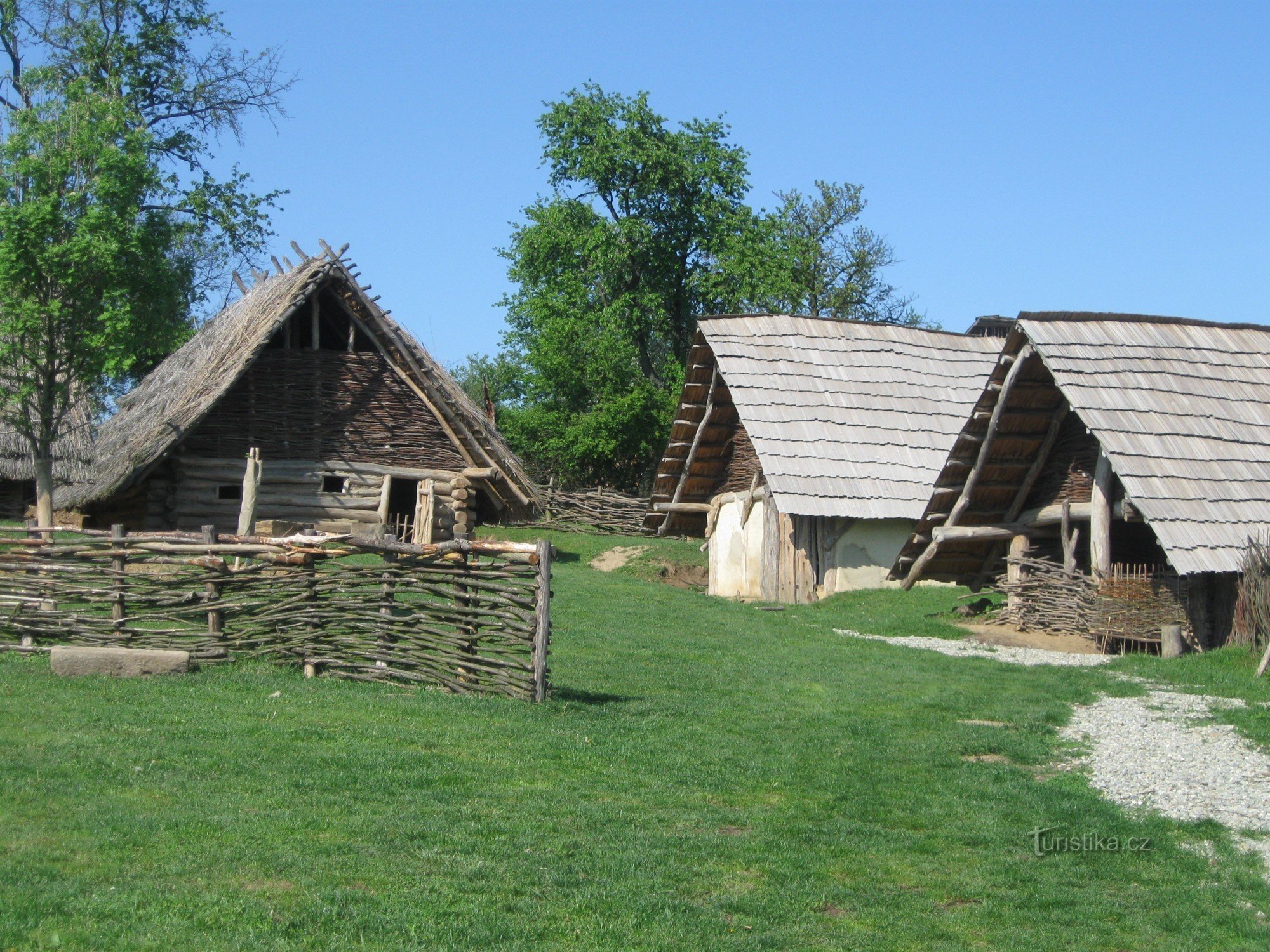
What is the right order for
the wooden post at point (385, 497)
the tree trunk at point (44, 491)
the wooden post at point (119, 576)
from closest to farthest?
the wooden post at point (119, 576) < the tree trunk at point (44, 491) < the wooden post at point (385, 497)

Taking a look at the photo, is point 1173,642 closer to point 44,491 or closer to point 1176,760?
point 1176,760

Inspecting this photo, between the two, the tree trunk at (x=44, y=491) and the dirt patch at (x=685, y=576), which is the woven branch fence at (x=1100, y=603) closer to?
Result: the dirt patch at (x=685, y=576)

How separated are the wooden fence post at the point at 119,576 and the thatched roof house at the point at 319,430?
8.70 metres

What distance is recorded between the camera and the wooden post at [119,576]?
11852mm

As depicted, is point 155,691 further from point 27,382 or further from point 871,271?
point 871,271

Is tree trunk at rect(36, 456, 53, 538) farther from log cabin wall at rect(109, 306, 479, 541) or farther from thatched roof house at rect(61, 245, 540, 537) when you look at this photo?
log cabin wall at rect(109, 306, 479, 541)

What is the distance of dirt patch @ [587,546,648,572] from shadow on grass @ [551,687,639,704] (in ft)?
46.5

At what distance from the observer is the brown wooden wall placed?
2134cm

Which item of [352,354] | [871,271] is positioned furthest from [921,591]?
[871,271]

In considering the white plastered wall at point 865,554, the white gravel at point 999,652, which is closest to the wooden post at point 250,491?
the white plastered wall at point 865,554

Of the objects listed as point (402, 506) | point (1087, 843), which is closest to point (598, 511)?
point (402, 506)

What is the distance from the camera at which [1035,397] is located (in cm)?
1688

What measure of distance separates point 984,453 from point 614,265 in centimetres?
2813

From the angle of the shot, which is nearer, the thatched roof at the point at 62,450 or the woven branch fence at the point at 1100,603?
the woven branch fence at the point at 1100,603
